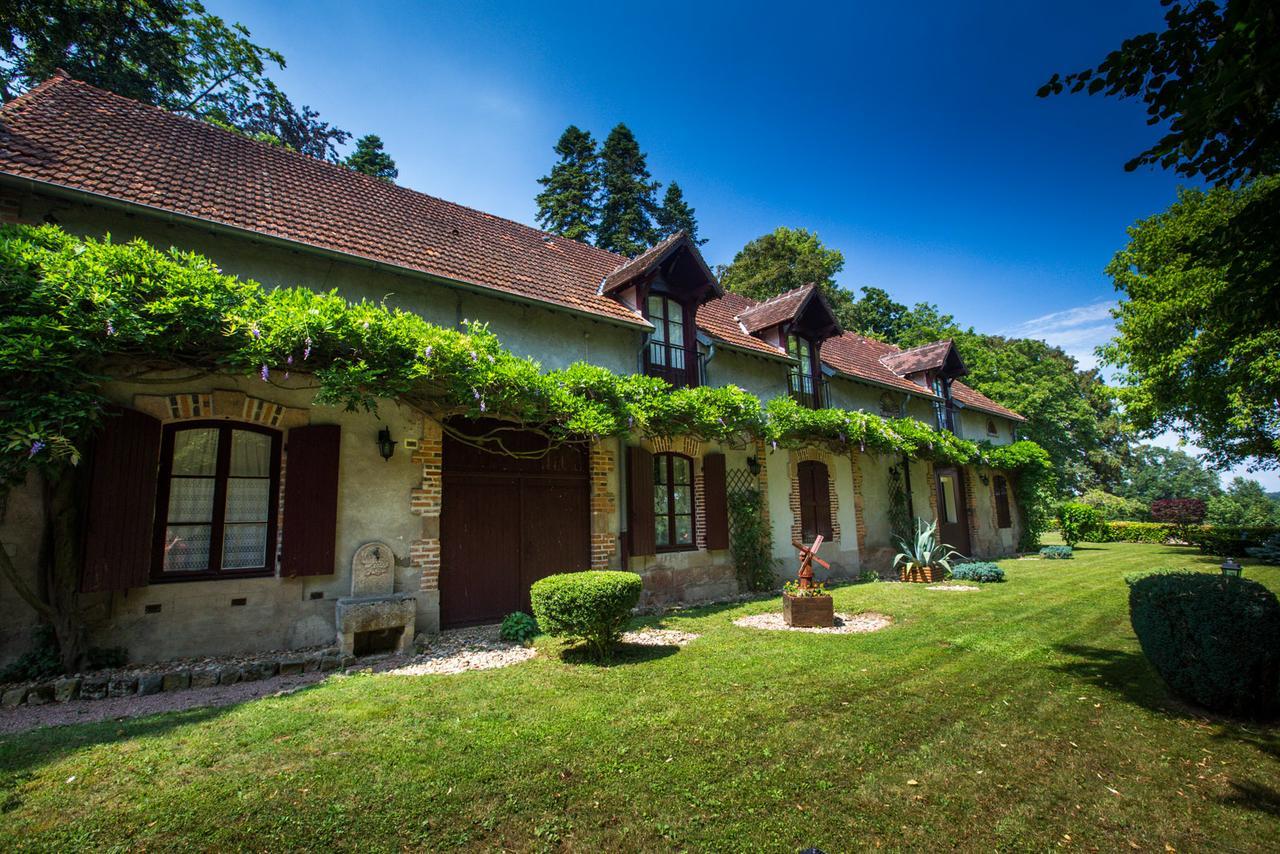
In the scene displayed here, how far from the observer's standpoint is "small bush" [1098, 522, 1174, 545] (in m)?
21.5

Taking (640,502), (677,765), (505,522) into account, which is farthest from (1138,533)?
(677,765)

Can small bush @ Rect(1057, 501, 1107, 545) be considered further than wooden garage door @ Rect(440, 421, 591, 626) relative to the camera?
Yes

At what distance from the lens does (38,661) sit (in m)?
5.06

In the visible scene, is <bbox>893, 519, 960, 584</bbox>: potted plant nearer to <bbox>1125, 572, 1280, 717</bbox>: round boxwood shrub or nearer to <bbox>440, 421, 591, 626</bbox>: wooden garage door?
<bbox>440, 421, 591, 626</bbox>: wooden garage door

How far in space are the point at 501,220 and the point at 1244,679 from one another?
12468mm

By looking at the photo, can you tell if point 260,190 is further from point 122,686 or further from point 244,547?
point 122,686

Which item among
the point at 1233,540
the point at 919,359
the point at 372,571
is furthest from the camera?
the point at 919,359

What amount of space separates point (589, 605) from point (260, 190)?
747 centimetres

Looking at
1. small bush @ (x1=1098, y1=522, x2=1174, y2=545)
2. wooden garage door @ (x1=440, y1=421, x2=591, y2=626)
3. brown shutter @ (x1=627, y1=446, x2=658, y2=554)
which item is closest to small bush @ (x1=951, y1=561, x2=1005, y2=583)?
brown shutter @ (x1=627, y1=446, x2=658, y2=554)

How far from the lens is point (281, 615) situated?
618cm

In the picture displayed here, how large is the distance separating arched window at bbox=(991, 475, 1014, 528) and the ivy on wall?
51.3 ft

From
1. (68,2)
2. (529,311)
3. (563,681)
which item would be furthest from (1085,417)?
(68,2)

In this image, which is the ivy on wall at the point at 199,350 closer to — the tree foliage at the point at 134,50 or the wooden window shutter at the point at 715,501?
the wooden window shutter at the point at 715,501

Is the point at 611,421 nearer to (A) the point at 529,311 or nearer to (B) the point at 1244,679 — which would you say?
(A) the point at 529,311
